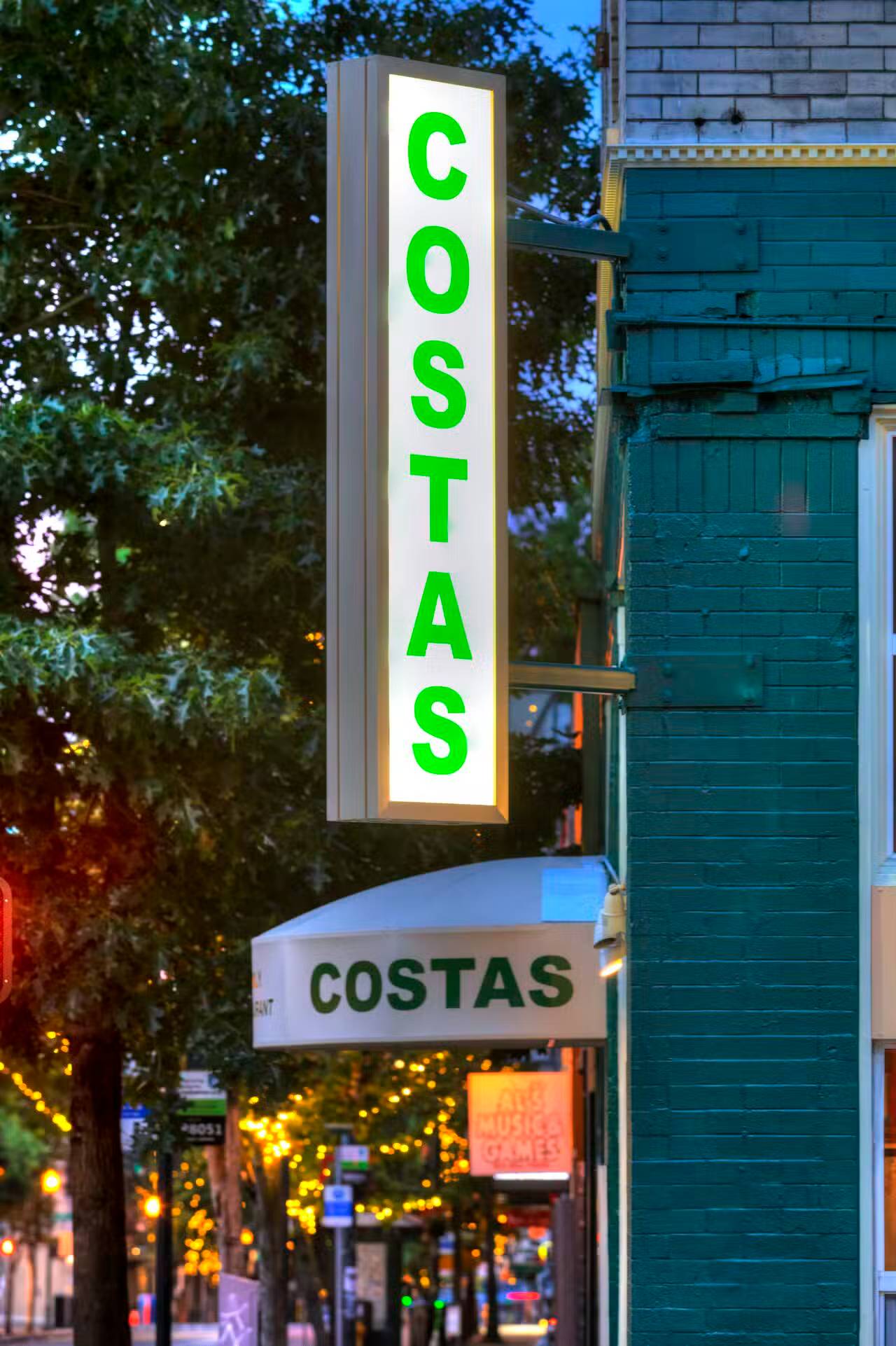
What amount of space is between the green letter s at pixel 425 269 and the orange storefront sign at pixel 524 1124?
1474 cm

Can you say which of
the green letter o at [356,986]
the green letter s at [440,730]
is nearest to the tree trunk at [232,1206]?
the green letter o at [356,986]

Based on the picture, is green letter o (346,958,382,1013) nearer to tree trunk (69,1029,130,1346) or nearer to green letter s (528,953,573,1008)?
green letter s (528,953,573,1008)

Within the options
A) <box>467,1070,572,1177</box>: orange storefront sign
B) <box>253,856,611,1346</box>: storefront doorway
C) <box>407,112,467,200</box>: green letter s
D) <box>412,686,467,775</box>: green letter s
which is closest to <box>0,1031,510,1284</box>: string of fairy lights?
<box>467,1070,572,1177</box>: orange storefront sign

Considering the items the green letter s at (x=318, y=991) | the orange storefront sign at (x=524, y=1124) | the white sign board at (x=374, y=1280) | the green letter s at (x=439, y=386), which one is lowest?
the white sign board at (x=374, y=1280)

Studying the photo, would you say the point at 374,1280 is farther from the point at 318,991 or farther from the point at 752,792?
the point at 752,792

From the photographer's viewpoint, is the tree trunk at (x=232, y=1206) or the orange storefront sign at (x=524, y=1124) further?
the tree trunk at (x=232, y=1206)

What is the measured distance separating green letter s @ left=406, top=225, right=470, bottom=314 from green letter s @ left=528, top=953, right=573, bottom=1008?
11.7 feet

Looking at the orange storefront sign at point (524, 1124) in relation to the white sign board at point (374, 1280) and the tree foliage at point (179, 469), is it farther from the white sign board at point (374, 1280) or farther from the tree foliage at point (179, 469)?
the white sign board at point (374, 1280)

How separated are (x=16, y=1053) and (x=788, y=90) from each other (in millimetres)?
12545

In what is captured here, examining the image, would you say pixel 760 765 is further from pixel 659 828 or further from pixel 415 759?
pixel 415 759

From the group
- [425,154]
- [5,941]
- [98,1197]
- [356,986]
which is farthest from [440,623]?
[98,1197]

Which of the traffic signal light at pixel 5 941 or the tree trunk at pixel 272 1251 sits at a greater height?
the traffic signal light at pixel 5 941

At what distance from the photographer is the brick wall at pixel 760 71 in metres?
8.84

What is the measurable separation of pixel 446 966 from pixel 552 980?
53cm
